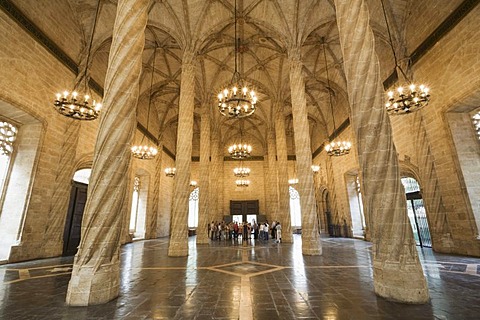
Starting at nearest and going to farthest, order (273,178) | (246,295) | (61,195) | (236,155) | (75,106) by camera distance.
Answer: (246,295), (75,106), (61,195), (236,155), (273,178)

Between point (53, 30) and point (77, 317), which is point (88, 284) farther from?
point (53, 30)

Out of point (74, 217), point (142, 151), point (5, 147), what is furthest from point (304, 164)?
point (5, 147)

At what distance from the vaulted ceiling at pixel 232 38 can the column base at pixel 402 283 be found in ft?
32.6

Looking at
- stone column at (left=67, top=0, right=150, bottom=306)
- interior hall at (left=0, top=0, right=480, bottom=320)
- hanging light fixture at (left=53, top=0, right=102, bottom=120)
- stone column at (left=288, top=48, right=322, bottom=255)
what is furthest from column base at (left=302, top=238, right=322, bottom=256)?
hanging light fixture at (left=53, top=0, right=102, bottom=120)

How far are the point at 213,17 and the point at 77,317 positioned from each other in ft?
44.0

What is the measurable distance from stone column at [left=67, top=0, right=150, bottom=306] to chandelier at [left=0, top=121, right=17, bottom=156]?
703 cm

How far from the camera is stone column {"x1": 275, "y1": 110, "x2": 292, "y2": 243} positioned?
13594 millimetres

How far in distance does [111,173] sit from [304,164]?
A: 7.66m

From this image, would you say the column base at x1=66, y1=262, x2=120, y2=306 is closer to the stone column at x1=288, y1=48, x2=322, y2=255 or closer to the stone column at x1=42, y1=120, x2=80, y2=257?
the stone column at x1=288, y1=48, x2=322, y2=255

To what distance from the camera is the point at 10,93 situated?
735 cm

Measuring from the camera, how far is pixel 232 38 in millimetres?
13836

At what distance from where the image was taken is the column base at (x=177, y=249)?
8422mm

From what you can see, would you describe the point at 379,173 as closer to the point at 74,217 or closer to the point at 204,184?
the point at 204,184

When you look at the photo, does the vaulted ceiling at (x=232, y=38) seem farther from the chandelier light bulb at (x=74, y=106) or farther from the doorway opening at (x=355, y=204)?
the doorway opening at (x=355, y=204)
